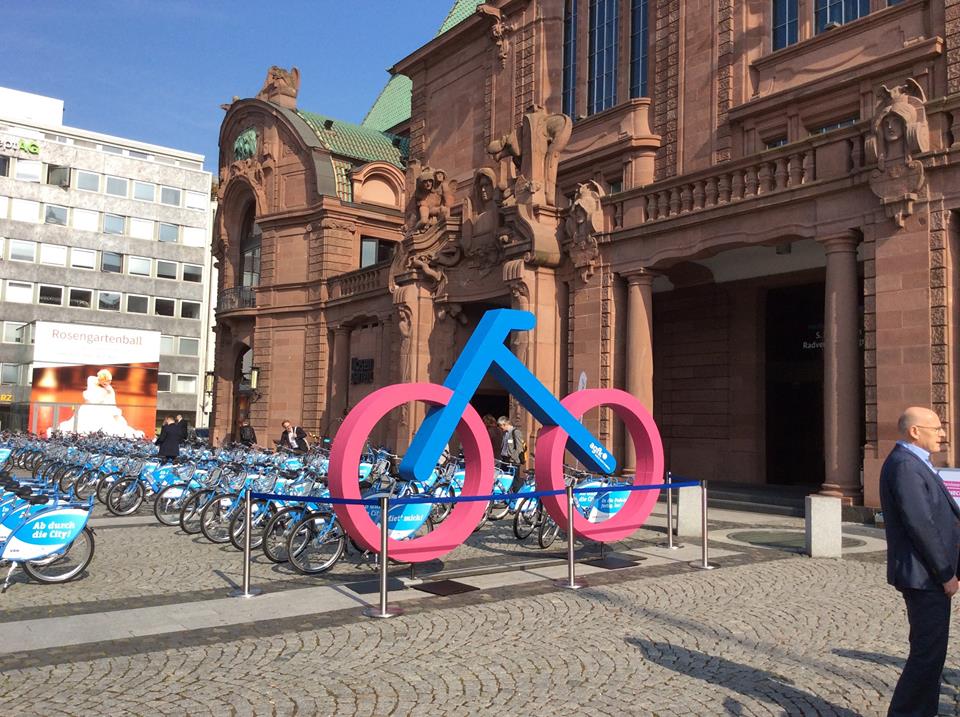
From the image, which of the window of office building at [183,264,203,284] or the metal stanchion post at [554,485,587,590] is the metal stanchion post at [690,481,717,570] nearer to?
the metal stanchion post at [554,485,587,590]

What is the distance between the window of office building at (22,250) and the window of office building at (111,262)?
4475 mm

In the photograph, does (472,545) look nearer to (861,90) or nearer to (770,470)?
(770,470)

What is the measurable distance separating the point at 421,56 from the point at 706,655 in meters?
28.1

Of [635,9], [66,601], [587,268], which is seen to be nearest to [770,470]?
[587,268]

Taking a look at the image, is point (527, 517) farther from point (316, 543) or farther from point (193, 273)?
point (193, 273)

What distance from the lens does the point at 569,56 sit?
2456cm

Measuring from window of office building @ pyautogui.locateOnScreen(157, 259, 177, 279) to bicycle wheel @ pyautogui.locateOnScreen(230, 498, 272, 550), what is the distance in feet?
188

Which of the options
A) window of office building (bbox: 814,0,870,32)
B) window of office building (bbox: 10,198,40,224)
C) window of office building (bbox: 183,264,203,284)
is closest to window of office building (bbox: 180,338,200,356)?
window of office building (bbox: 183,264,203,284)

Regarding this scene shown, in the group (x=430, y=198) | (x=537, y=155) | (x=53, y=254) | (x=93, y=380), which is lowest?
(x=93, y=380)

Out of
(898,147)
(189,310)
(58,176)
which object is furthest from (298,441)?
(58,176)

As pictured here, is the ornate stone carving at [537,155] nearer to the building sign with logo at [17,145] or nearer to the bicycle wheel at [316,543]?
the bicycle wheel at [316,543]

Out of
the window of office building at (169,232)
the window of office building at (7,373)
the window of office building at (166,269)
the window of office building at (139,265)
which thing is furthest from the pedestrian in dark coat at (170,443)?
the window of office building at (169,232)

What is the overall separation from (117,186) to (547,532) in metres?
60.5

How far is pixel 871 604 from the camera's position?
25.3 ft
